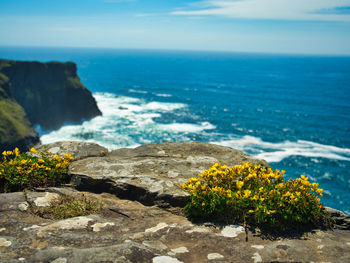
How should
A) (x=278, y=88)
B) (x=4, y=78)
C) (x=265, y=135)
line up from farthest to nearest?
(x=278, y=88)
(x=4, y=78)
(x=265, y=135)

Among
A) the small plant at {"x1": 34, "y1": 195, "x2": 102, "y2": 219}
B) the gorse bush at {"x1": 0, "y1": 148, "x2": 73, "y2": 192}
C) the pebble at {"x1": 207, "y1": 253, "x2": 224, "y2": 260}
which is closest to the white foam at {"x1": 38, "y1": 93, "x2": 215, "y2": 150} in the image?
the gorse bush at {"x1": 0, "y1": 148, "x2": 73, "y2": 192}

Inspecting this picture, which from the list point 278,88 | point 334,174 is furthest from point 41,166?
point 278,88

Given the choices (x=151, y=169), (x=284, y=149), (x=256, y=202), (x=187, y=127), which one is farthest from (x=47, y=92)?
(x=256, y=202)

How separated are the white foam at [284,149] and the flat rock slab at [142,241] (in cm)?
5678

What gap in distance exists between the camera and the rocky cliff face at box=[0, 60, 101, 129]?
3903 inches

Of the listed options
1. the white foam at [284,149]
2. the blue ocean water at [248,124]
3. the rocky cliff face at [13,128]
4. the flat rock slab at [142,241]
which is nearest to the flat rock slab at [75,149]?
the flat rock slab at [142,241]

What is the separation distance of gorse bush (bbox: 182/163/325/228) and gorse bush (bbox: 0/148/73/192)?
11.4 ft

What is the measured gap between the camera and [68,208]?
18.7 feet

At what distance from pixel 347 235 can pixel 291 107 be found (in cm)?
11111

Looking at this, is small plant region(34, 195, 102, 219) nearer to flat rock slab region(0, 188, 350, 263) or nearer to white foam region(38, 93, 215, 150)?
flat rock slab region(0, 188, 350, 263)

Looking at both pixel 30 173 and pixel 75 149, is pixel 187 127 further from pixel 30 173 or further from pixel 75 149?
pixel 30 173

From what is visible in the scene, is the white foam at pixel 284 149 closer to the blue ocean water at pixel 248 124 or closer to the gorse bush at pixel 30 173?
the blue ocean water at pixel 248 124

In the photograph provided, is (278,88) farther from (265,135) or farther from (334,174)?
(334,174)

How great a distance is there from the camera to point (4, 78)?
90.4 meters
